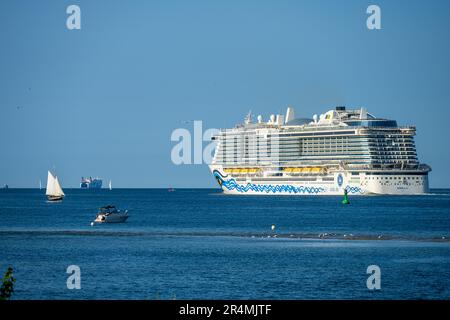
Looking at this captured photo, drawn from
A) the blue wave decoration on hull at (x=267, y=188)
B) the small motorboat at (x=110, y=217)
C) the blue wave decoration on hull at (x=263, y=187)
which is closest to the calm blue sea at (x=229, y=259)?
the small motorboat at (x=110, y=217)

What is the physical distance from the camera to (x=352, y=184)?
165 meters

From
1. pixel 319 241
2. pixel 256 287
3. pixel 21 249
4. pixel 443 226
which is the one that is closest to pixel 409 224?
pixel 443 226

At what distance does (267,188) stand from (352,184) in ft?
64.6

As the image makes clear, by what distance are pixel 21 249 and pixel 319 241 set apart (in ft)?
68.8

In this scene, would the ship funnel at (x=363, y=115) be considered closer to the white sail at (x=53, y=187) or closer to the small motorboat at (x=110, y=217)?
the white sail at (x=53, y=187)

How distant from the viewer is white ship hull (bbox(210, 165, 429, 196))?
162500mm

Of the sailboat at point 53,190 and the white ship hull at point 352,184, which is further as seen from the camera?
the white ship hull at point 352,184

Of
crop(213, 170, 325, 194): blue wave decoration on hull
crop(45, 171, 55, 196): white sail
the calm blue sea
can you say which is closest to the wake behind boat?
the calm blue sea

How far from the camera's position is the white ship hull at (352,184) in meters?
162

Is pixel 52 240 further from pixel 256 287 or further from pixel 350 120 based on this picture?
pixel 350 120

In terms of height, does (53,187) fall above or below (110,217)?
above

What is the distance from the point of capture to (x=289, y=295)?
38.3 metres

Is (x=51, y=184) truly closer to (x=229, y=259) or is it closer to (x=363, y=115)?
(x=363, y=115)

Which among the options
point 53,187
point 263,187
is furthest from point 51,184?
point 263,187
